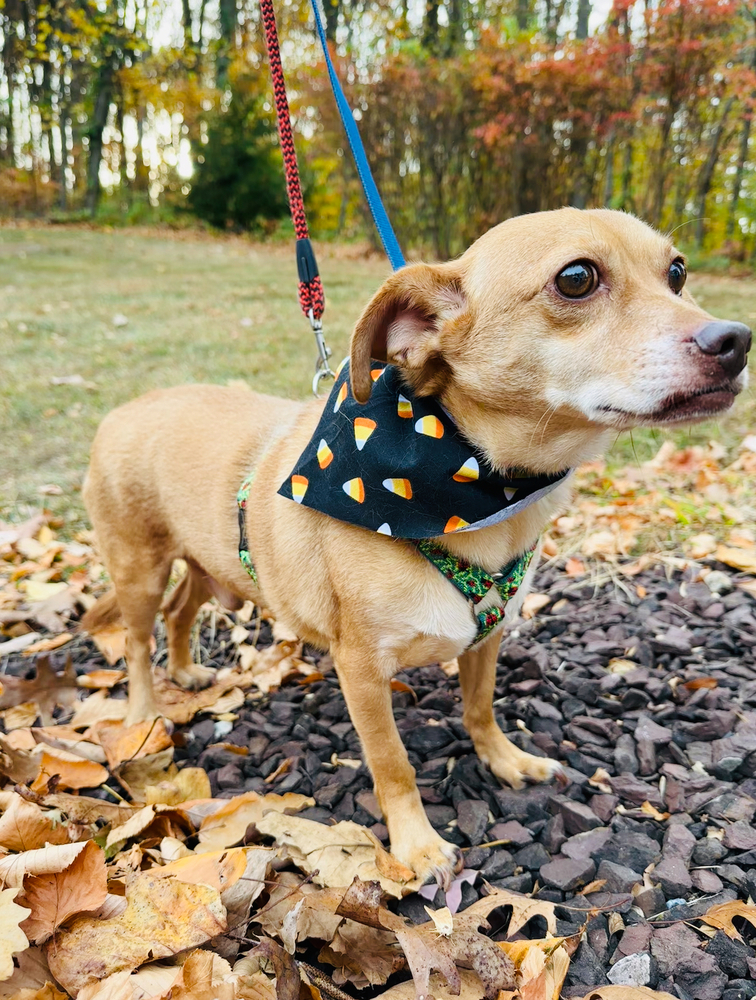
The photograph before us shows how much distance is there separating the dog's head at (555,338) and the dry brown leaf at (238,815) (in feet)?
4.30

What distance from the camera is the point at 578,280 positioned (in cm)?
193

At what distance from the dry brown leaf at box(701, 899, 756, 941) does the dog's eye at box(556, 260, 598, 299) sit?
1.62 meters

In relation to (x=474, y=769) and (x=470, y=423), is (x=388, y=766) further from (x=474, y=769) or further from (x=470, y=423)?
(x=470, y=423)

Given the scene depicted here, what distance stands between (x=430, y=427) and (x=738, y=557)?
242 centimetres

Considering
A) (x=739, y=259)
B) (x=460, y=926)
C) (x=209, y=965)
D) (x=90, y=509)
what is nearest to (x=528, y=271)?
(x=460, y=926)

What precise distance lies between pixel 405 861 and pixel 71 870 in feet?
3.20

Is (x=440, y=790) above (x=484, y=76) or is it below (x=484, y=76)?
below

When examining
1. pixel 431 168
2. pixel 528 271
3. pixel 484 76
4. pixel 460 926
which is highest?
pixel 484 76

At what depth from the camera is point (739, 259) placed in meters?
13.1

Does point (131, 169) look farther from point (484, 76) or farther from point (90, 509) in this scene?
point (90, 509)

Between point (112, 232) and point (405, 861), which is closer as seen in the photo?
point (405, 861)

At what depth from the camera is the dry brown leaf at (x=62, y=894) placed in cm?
168

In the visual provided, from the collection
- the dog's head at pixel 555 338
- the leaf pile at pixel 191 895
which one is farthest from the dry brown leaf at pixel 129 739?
the dog's head at pixel 555 338

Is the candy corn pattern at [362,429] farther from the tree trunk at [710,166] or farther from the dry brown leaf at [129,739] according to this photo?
the tree trunk at [710,166]
